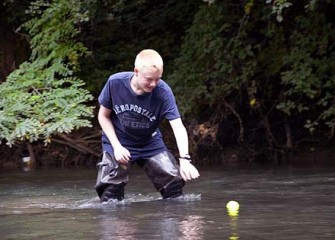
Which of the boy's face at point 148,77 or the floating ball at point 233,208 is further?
the boy's face at point 148,77

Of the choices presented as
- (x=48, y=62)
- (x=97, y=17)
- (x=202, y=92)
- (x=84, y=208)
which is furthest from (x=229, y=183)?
(x=97, y=17)

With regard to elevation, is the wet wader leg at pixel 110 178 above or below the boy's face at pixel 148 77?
below

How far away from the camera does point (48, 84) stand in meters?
13.0

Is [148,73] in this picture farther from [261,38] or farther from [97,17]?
[97,17]

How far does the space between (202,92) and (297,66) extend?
1.77 m

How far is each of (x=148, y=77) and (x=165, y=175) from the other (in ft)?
4.11

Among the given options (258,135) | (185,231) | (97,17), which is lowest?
(185,231)

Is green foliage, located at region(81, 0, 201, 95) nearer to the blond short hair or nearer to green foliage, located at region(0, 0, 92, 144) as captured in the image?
green foliage, located at region(0, 0, 92, 144)

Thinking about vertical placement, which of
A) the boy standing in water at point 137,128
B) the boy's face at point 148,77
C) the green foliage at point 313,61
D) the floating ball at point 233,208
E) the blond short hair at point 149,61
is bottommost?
the floating ball at point 233,208

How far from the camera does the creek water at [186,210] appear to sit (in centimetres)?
591

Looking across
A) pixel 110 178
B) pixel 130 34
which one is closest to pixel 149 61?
pixel 110 178

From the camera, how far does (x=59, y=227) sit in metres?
6.34

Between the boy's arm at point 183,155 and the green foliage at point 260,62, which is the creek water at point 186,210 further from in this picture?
the green foliage at point 260,62

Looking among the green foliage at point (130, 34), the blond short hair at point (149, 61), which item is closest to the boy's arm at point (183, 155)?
the blond short hair at point (149, 61)
